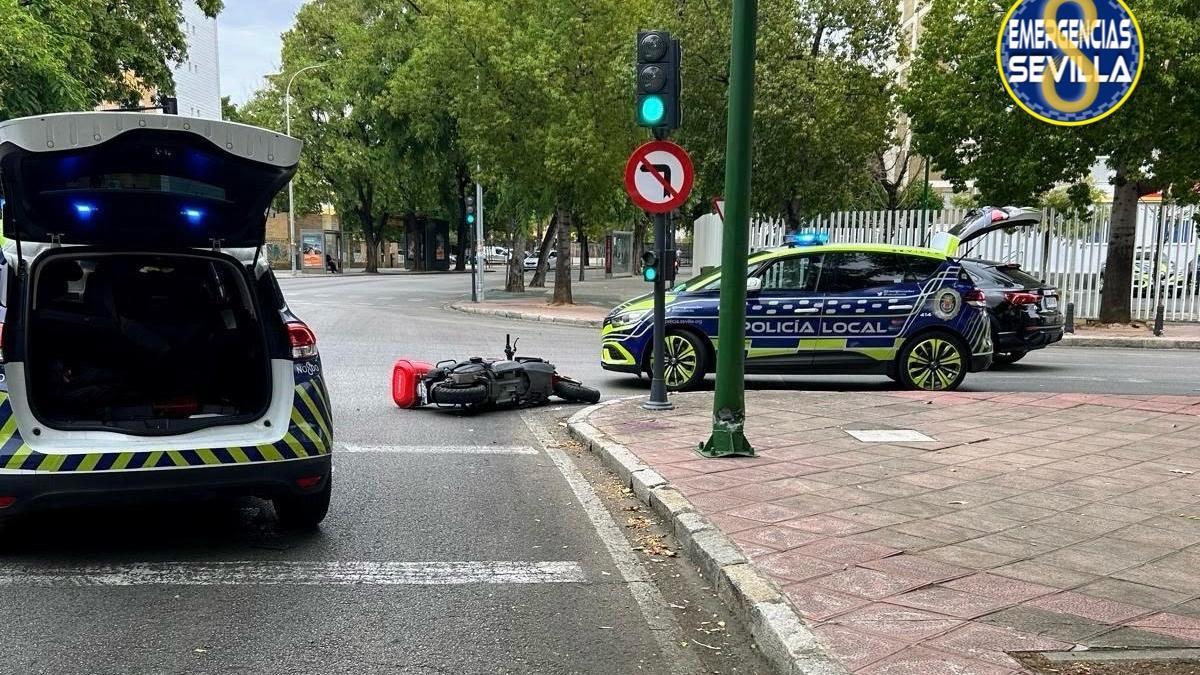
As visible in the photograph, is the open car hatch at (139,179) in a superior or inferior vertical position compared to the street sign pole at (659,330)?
superior

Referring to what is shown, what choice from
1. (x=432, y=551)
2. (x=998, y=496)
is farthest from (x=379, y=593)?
(x=998, y=496)

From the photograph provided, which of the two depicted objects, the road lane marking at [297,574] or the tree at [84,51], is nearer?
the road lane marking at [297,574]

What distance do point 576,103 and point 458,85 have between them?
364 centimetres

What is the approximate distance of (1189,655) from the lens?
11.0 feet

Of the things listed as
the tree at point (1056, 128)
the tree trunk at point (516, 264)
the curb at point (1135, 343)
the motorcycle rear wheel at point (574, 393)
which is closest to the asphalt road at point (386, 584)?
the motorcycle rear wheel at point (574, 393)

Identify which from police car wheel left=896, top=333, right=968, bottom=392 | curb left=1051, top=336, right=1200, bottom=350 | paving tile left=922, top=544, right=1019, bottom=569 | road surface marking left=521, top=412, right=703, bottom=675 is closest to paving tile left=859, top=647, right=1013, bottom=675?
road surface marking left=521, top=412, right=703, bottom=675

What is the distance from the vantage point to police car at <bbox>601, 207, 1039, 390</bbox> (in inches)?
402

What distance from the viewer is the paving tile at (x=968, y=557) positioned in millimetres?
4367

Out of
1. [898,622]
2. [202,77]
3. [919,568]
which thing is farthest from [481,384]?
[202,77]

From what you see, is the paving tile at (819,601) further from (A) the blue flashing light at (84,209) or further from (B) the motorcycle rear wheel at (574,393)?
(B) the motorcycle rear wheel at (574,393)

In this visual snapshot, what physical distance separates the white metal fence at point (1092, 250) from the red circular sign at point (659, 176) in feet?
44.2

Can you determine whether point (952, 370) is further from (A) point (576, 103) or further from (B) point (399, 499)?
(A) point (576, 103)

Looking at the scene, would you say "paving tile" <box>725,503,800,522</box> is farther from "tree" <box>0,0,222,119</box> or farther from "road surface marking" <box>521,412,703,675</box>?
"tree" <box>0,0,222,119</box>

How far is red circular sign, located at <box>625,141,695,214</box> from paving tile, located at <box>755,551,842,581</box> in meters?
4.38
